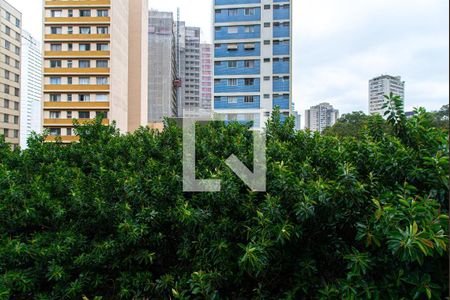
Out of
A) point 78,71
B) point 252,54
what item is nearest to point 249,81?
Answer: point 252,54

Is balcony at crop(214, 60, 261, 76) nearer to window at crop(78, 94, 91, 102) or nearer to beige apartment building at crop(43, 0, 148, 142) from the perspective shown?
beige apartment building at crop(43, 0, 148, 142)

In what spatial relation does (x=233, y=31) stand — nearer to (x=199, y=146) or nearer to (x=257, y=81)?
(x=257, y=81)

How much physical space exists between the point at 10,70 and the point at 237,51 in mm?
16007

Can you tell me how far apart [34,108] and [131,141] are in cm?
2408

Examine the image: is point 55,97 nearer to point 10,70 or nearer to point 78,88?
point 78,88

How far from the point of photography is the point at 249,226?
174cm

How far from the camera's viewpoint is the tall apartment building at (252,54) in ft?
71.0

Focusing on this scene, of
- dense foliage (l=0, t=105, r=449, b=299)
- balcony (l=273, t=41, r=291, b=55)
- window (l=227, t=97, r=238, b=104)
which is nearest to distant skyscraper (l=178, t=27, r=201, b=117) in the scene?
window (l=227, t=97, r=238, b=104)

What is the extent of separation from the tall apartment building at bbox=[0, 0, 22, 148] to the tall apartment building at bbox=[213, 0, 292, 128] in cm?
1425

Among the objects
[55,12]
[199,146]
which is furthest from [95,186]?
[55,12]

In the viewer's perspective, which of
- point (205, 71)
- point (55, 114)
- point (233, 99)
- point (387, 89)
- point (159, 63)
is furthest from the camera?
point (205, 71)

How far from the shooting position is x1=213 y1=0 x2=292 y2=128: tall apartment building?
71.0ft

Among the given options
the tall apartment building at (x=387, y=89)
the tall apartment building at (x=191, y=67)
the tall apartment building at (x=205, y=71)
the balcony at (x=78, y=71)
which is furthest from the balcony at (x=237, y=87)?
the tall apartment building at (x=387, y=89)

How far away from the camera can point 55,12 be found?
2033 cm
